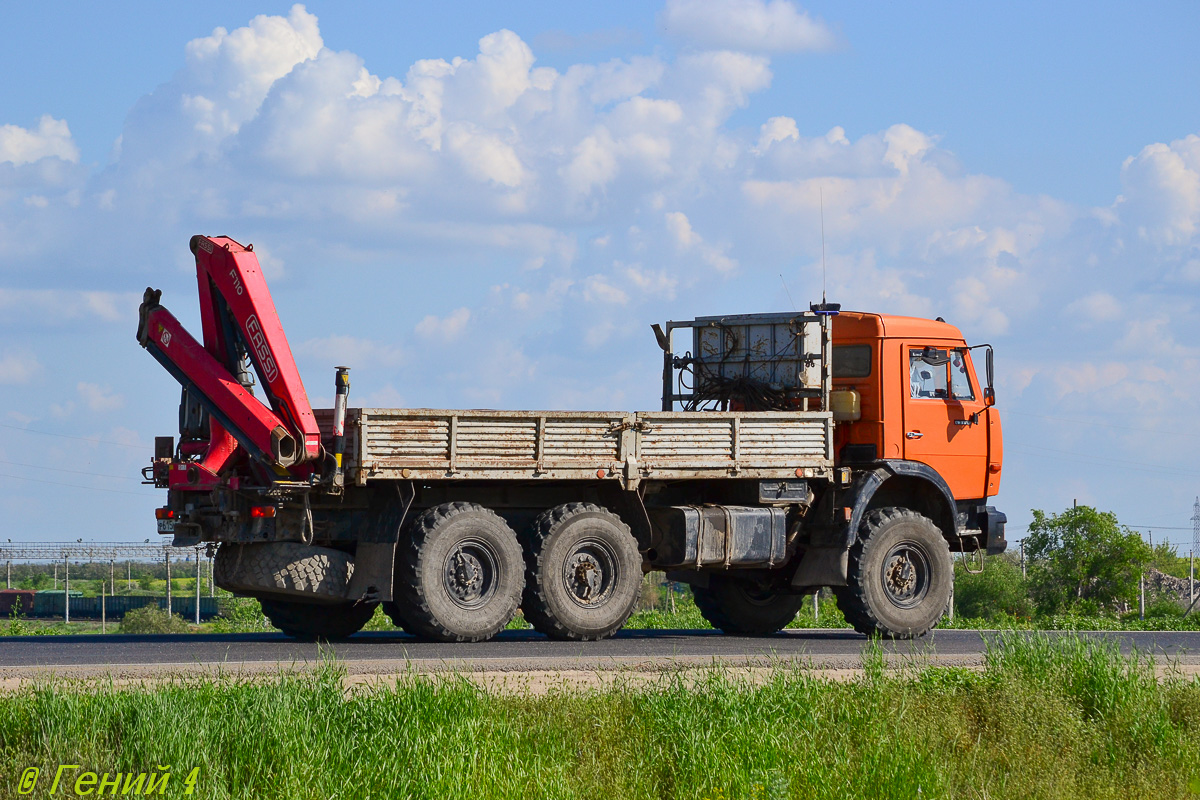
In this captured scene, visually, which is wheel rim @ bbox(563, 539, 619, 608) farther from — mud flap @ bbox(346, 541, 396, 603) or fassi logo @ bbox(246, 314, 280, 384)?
fassi logo @ bbox(246, 314, 280, 384)

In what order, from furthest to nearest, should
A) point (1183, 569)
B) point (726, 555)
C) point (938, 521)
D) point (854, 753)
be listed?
point (1183, 569) → point (938, 521) → point (726, 555) → point (854, 753)

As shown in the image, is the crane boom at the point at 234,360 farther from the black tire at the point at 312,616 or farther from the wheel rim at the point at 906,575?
the wheel rim at the point at 906,575

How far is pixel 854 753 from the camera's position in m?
9.90

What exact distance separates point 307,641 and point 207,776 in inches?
303

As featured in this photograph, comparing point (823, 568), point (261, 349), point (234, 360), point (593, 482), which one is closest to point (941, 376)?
point (823, 568)

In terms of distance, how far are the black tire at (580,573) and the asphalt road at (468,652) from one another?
0.26 m

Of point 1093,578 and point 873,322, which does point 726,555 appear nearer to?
point 873,322

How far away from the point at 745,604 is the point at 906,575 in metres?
2.44

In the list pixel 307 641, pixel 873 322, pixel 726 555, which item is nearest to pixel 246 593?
pixel 307 641

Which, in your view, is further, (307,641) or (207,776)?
(307,641)

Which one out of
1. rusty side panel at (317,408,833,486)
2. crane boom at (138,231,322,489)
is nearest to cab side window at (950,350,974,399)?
rusty side panel at (317,408,833,486)

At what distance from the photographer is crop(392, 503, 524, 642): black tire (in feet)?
50.2

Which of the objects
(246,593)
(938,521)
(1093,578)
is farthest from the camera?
(1093,578)

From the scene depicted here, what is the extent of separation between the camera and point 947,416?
1847 centimetres
